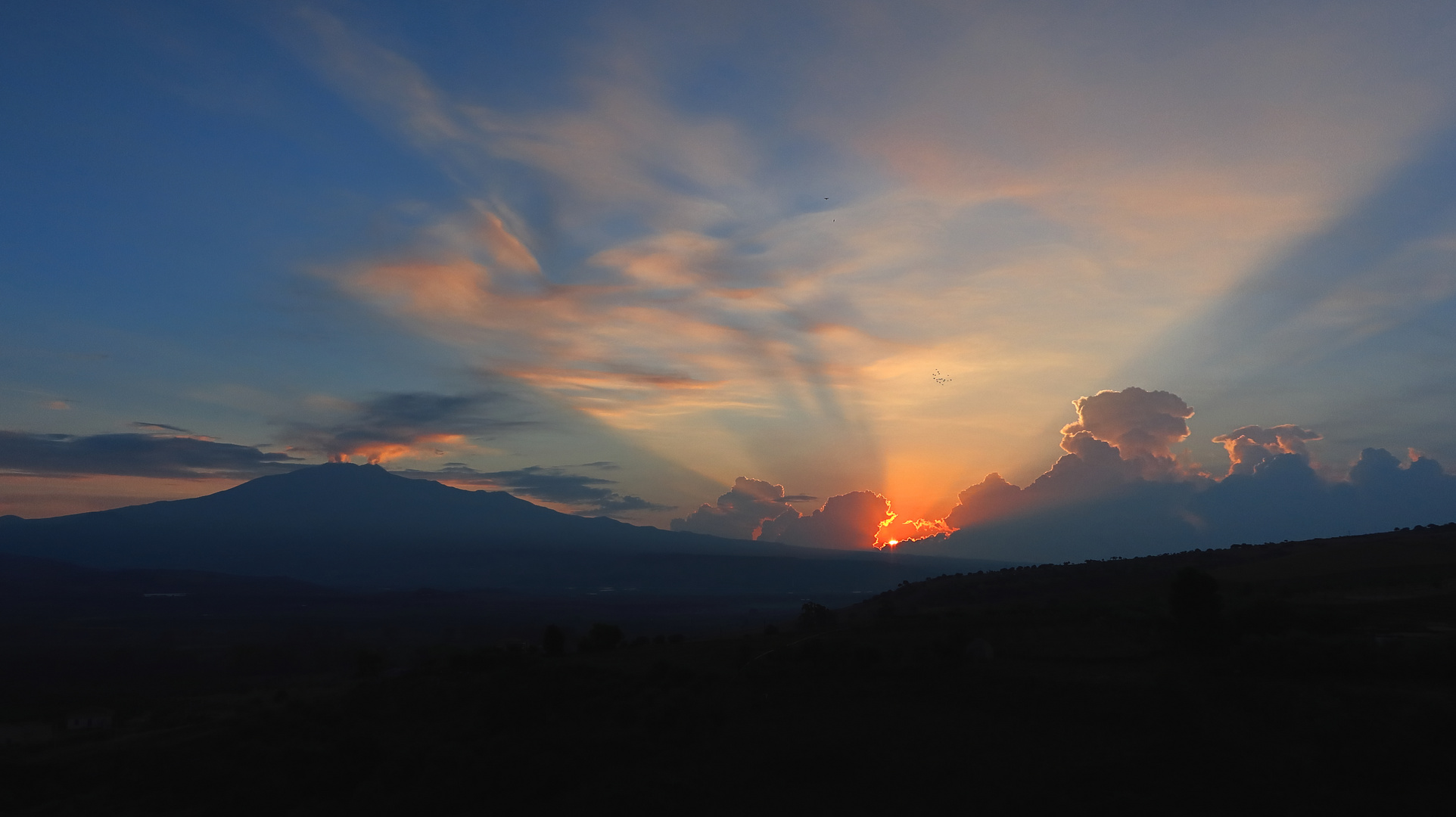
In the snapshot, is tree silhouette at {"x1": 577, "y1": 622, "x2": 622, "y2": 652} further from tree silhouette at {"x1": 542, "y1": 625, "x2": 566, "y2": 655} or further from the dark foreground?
the dark foreground

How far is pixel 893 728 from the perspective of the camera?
2153 cm

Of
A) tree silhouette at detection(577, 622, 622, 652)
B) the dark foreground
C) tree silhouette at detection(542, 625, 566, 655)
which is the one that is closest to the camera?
the dark foreground

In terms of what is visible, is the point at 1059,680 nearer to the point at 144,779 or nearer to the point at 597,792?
the point at 597,792

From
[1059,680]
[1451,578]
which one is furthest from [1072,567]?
[1059,680]

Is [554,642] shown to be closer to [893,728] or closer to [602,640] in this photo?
[602,640]

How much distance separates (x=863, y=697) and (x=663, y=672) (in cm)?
896

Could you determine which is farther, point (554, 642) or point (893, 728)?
point (554, 642)

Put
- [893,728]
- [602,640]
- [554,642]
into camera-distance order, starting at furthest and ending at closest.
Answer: [602,640] < [554,642] < [893,728]

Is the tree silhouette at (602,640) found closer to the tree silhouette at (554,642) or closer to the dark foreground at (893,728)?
the tree silhouette at (554,642)

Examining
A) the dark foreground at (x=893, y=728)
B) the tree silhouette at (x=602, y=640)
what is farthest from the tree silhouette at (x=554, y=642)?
the dark foreground at (x=893, y=728)

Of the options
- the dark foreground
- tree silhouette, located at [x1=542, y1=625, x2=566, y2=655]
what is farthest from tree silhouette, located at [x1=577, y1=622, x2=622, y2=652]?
the dark foreground

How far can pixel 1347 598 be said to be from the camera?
37.4 meters

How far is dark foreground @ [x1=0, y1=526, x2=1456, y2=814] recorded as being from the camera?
53.5ft

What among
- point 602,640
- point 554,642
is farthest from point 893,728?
point 554,642
